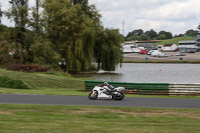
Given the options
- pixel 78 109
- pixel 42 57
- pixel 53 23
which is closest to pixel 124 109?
pixel 78 109

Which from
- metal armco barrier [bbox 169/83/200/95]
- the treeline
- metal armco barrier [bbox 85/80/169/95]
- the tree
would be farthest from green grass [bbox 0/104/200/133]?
the tree

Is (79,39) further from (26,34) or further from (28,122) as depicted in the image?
(28,122)

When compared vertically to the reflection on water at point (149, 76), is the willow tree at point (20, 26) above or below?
above

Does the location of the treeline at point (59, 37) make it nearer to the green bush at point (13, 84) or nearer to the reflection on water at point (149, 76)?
the reflection on water at point (149, 76)

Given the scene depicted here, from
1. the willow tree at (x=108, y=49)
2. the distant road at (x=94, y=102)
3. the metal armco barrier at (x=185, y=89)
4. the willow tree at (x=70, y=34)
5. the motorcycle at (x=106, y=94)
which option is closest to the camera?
the distant road at (x=94, y=102)

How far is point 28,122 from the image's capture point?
11.4 meters

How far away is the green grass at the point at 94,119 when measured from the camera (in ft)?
34.2

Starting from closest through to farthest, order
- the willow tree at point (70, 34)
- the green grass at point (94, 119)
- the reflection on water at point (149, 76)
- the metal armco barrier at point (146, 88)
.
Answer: the green grass at point (94, 119)
the metal armco barrier at point (146, 88)
the reflection on water at point (149, 76)
the willow tree at point (70, 34)

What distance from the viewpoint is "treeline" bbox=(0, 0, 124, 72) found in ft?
143

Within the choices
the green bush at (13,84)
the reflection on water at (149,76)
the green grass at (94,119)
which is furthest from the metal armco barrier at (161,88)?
the reflection on water at (149,76)

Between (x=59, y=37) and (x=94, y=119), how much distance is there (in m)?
38.9

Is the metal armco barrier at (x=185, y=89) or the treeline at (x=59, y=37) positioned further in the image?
the treeline at (x=59, y=37)

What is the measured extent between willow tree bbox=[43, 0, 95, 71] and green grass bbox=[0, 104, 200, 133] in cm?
3449

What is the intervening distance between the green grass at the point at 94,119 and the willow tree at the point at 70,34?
34.5 m
